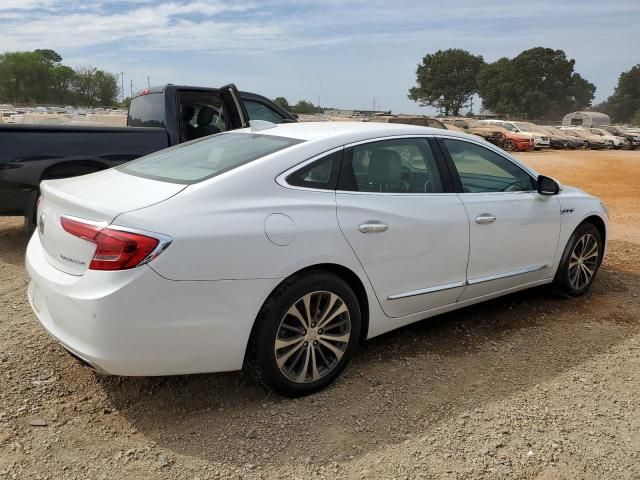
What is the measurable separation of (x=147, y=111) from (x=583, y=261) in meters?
5.34

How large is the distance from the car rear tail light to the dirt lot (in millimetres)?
908

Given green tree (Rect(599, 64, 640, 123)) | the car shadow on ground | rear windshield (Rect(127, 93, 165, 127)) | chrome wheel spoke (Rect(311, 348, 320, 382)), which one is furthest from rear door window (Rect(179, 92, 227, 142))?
green tree (Rect(599, 64, 640, 123))

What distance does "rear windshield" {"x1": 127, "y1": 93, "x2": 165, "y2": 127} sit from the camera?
7.11 m

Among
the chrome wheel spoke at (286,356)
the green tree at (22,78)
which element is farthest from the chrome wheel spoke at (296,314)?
the green tree at (22,78)

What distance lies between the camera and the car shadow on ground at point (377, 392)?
2.96 metres

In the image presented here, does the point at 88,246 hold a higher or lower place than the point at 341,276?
higher

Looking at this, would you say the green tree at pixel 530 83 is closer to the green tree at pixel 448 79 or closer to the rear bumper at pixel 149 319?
the green tree at pixel 448 79

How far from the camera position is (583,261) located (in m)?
5.25

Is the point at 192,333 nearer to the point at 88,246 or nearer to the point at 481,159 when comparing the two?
the point at 88,246

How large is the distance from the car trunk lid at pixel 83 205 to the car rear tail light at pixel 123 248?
0.06 m

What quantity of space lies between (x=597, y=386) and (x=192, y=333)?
2.48 metres

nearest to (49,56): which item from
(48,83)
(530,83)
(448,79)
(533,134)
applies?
(48,83)

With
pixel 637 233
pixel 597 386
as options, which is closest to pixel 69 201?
pixel 597 386

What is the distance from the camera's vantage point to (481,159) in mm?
4484
